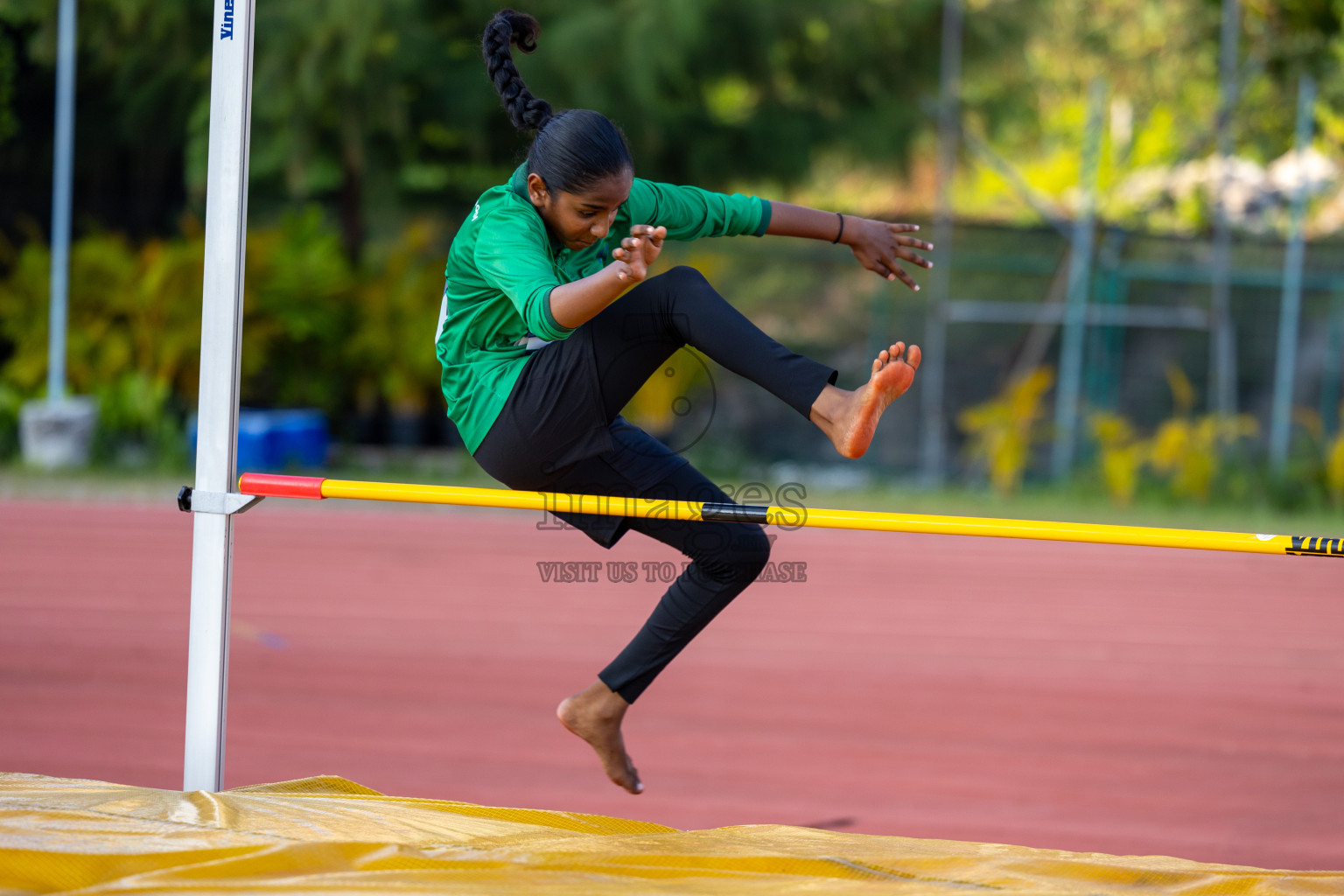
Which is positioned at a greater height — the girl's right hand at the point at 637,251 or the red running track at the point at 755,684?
the girl's right hand at the point at 637,251

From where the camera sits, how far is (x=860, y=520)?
2.10 metres

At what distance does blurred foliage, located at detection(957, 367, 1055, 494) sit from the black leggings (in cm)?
633

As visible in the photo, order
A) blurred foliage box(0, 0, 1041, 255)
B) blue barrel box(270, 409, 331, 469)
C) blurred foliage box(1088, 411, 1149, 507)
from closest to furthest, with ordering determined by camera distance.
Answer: blurred foliage box(1088, 411, 1149, 507) → blue barrel box(270, 409, 331, 469) → blurred foliage box(0, 0, 1041, 255)

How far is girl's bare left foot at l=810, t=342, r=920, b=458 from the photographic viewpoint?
2.03 m

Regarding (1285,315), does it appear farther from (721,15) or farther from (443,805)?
(443,805)

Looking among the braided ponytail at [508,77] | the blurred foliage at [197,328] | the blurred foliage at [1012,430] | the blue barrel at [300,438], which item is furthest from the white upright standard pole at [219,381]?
the blurred foliage at [1012,430]

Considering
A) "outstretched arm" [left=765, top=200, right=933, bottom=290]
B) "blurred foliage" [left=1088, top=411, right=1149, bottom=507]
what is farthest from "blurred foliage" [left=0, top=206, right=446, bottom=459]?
"outstretched arm" [left=765, top=200, right=933, bottom=290]

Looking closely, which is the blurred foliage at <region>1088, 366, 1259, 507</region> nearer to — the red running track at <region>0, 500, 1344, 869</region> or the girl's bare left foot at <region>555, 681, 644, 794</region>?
the red running track at <region>0, 500, 1344, 869</region>

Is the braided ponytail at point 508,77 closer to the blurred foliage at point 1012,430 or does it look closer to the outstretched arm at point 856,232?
the outstretched arm at point 856,232

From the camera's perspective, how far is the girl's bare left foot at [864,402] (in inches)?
80.0

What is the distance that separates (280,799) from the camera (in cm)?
235

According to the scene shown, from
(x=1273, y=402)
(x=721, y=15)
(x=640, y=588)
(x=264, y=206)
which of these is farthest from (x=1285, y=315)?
(x=264, y=206)

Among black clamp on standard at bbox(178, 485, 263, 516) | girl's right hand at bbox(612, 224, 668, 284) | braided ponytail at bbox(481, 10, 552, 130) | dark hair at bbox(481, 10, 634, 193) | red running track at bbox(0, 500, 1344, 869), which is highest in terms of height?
braided ponytail at bbox(481, 10, 552, 130)

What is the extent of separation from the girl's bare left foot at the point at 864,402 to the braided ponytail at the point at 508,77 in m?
0.79
